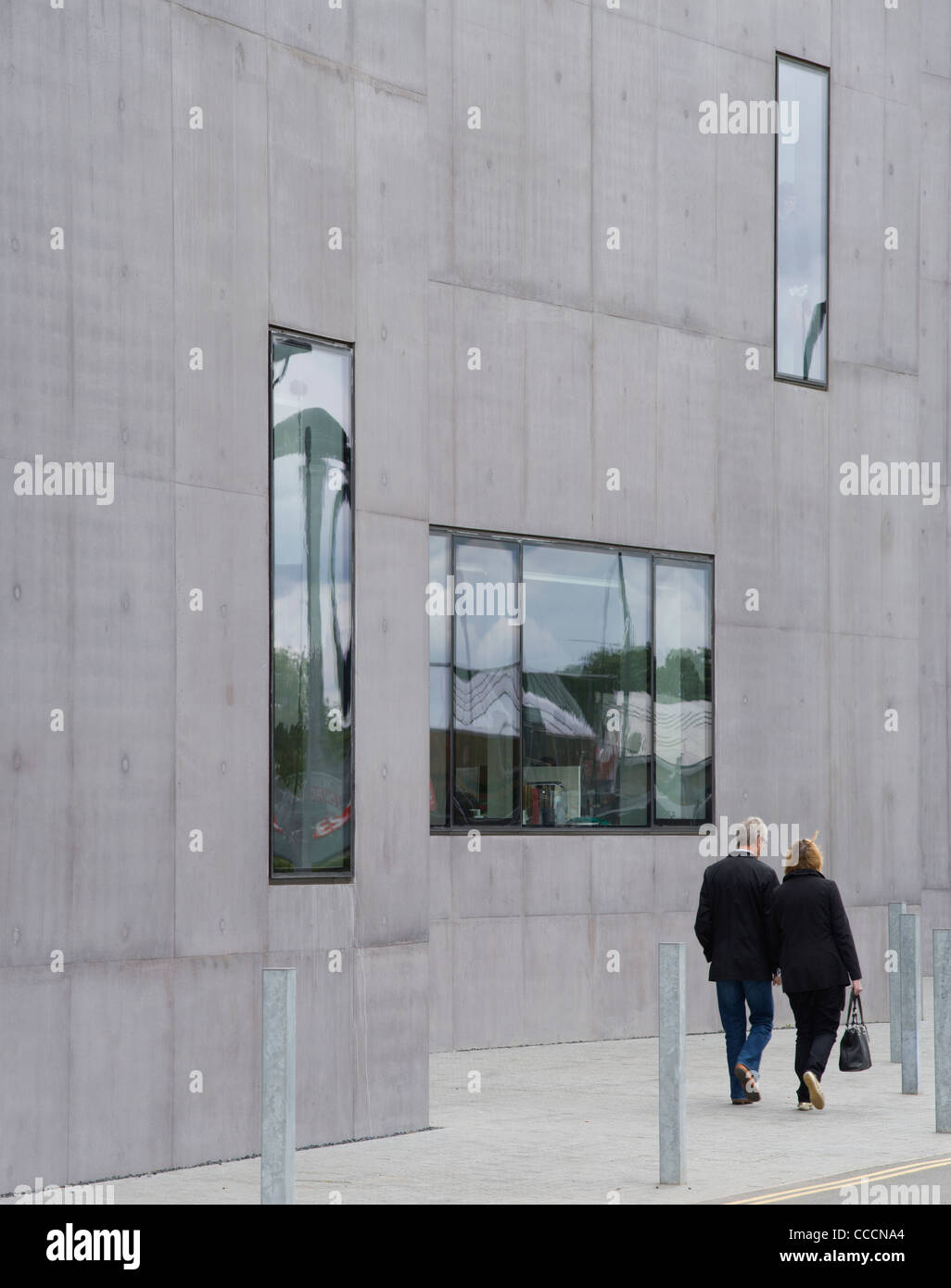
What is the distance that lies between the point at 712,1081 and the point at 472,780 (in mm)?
3763

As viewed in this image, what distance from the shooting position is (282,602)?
38.2ft

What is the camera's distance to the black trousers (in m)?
13.0

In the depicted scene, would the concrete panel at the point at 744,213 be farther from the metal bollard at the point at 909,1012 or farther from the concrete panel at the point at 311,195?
the concrete panel at the point at 311,195

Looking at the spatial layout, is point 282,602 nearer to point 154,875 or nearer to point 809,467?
point 154,875

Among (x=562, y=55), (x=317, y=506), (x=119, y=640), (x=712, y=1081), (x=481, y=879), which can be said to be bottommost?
(x=712, y=1081)

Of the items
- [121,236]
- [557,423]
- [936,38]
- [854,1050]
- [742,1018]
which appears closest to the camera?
[121,236]

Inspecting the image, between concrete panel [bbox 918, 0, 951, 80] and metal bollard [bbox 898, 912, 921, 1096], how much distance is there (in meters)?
16.1

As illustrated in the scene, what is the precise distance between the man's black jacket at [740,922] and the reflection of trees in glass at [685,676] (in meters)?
5.56

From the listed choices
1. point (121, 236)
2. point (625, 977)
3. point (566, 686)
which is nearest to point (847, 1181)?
point (121, 236)

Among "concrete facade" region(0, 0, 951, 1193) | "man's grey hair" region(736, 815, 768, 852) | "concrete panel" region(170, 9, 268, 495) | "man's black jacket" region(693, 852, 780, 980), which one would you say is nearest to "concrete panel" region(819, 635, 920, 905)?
"concrete facade" region(0, 0, 951, 1193)

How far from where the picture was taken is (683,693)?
19.3 metres

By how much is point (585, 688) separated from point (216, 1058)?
Answer: 8328 mm

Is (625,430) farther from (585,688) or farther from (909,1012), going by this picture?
(909,1012)

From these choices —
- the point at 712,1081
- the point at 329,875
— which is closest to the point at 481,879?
the point at 712,1081
